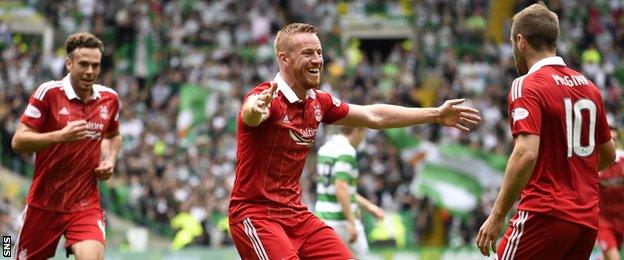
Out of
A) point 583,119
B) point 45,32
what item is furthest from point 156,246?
point 583,119

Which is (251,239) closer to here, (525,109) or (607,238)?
(525,109)

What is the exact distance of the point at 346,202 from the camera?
35.7 ft

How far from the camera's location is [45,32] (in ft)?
79.4

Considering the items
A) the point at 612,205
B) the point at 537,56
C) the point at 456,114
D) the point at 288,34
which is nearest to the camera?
the point at 537,56

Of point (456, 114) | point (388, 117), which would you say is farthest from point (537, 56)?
point (388, 117)

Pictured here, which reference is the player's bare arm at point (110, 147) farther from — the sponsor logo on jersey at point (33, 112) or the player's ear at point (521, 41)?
the player's ear at point (521, 41)

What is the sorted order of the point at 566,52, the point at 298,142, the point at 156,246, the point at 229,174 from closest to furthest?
the point at 298,142, the point at 156,246, the point at 229,174, the point at 566,52

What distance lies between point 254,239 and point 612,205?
5.61 metres

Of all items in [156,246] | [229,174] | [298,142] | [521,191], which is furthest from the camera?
[229,174]

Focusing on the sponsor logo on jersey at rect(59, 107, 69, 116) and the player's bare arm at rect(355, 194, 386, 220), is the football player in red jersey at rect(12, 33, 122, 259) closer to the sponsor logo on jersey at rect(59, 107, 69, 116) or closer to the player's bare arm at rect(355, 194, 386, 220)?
the sponsor logo on jersey at rect(59, 107, 69, 116)

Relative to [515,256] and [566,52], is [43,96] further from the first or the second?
[566,52]

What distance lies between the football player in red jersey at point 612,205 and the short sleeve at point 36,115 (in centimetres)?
601

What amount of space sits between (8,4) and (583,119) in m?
19.7

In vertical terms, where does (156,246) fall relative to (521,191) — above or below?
below
